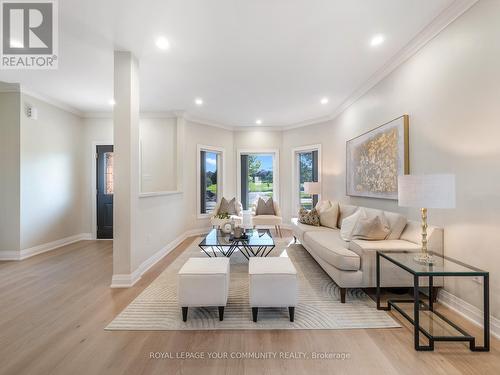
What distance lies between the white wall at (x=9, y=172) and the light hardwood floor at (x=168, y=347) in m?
1.87

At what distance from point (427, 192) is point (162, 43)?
3.05 m

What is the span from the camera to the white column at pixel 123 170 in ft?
9.09

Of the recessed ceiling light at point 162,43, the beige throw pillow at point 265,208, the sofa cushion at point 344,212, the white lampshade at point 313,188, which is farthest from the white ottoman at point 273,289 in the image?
the beige throw pillow at point 265,208

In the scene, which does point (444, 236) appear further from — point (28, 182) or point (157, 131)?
point (28, 182)

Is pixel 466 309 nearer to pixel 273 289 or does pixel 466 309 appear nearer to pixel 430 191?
pixel 430 191

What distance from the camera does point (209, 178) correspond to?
19.7 ft

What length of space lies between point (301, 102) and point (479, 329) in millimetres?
3942

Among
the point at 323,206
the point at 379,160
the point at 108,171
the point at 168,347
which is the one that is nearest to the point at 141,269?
the point at 168,347

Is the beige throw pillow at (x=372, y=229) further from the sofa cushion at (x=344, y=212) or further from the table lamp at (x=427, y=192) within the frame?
the sofa cushion at (x=344, y=212)

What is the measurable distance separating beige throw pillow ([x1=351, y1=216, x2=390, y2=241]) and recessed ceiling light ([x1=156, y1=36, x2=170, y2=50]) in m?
3.01

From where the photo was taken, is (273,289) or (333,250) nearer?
(273,289)

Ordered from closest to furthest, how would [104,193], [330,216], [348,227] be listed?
[348,227] → [330,216] → [104,193]

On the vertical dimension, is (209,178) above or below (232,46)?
below

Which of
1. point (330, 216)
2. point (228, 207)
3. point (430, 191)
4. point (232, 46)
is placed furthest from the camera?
point (228, 207)
